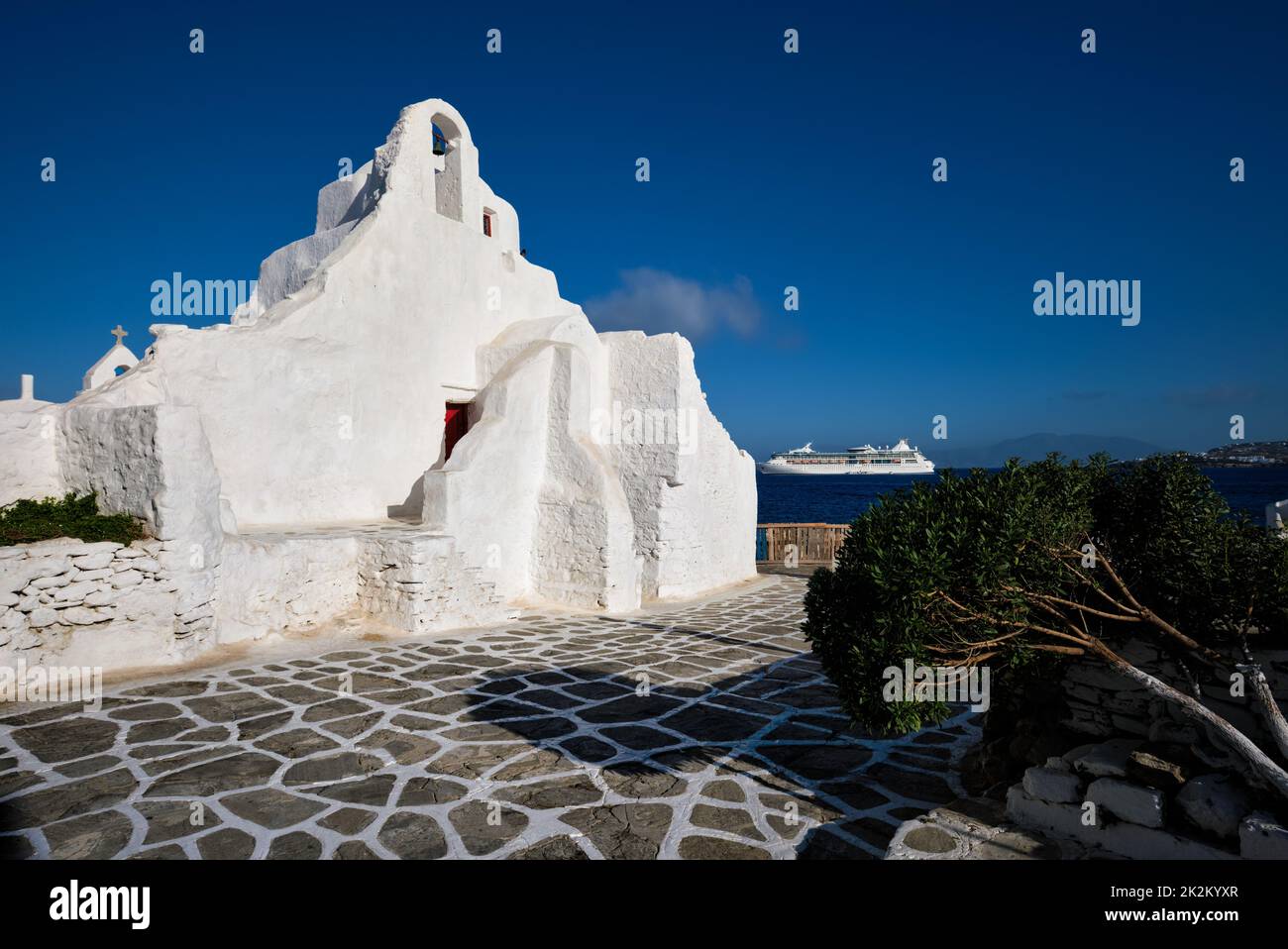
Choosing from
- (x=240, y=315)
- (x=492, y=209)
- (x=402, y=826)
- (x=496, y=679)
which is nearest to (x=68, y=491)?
(x=496, y=679)

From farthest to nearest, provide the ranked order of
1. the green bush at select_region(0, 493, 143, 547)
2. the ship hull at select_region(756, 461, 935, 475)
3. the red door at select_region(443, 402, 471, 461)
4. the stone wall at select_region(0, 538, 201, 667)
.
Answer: the ship hull at select_region(756, 461, 935, 475), the red door at select_region(443, 402, 471, 461), the green bush at select_region(0, 493, 143, 547), the stone wall at select_region(0, 538, 201, 667)

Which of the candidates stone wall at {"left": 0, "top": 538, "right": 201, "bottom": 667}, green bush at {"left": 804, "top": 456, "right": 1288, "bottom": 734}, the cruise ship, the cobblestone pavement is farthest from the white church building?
the cruise ship

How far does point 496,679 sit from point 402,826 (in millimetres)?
3103

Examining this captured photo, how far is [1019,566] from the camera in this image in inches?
145

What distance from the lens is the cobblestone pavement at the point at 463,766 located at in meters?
4.10

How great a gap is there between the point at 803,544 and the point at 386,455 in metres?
10.6

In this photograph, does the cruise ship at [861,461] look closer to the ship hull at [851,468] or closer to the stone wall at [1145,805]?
the ship hull at [851,468]

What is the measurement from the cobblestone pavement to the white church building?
1.07m

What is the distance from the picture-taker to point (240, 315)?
14.1m

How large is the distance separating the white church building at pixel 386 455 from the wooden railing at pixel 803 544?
290 centimetres

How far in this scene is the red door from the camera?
12.6m

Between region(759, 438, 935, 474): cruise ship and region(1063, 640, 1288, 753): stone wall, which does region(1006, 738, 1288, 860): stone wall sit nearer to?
region(1063, 640, 1288, 753): stone wall
